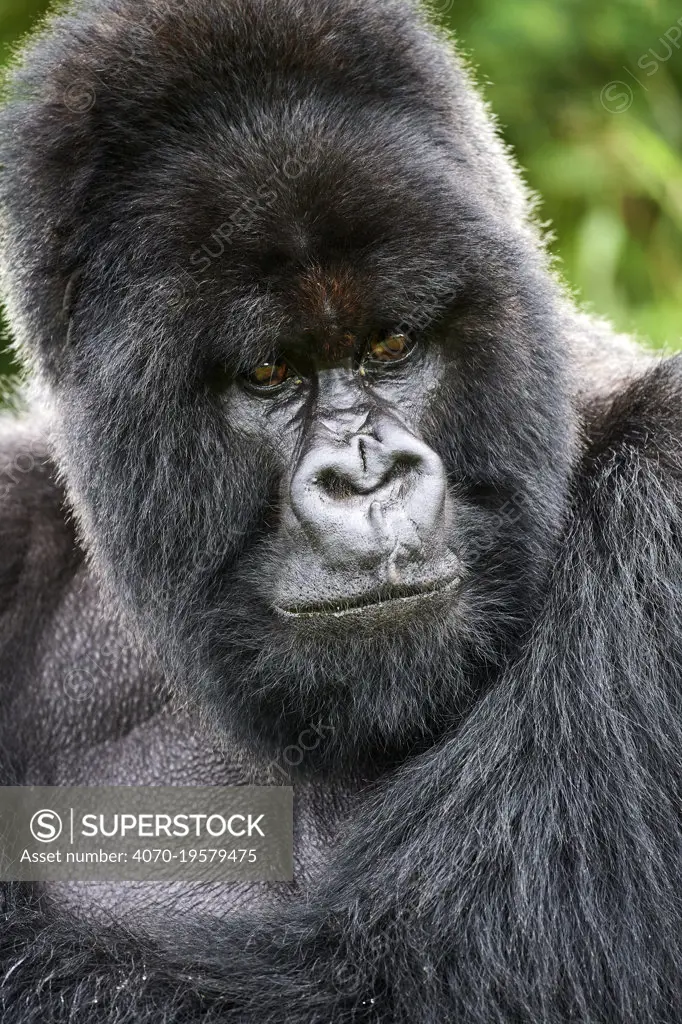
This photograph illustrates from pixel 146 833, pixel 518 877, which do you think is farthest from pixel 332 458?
pixel 146 833

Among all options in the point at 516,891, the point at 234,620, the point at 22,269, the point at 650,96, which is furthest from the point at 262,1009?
the point at 650,96

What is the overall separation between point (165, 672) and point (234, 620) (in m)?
0.29

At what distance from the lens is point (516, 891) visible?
2.30 meters

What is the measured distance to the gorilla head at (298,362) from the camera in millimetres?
2391

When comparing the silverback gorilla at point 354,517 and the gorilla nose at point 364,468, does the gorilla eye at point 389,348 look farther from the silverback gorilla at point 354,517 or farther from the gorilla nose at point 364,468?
the gorilla nose at point 364,468

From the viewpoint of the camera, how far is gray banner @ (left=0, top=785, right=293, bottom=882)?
2822 mm

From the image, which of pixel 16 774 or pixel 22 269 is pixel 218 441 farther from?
pixel 16 774

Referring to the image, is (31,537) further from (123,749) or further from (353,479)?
(353,479)

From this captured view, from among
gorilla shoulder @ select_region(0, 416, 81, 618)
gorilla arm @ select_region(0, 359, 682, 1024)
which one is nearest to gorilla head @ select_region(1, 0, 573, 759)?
gorilla arm @ select_region(0, 359, 682, 1024)

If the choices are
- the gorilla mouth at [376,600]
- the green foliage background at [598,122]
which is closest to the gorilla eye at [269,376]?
the gorilla mouth at [376,600]

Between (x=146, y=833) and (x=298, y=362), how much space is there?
1150 millimetres

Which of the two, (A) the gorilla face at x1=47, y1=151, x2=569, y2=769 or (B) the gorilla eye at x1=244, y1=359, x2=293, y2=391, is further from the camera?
(B) the gorilla eye at x1=244, y1=359, x2=293, y2=391

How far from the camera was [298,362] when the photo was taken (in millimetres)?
2547

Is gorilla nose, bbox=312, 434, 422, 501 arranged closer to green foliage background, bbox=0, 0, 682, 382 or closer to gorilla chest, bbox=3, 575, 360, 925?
gorilla chest, bbox=3, 575, 360, 925
